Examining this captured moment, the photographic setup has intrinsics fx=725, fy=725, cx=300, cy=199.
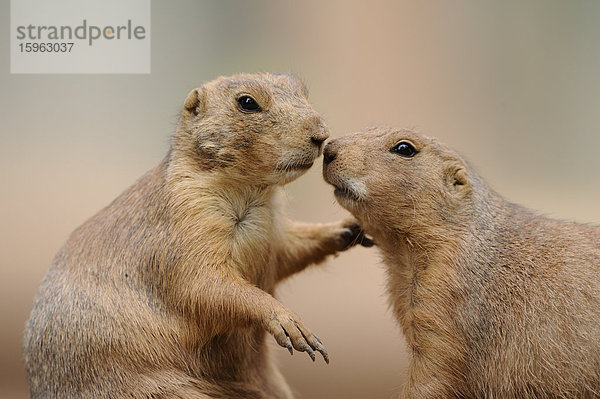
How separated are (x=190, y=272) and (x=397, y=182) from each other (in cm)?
102

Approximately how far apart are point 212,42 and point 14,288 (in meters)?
2.37

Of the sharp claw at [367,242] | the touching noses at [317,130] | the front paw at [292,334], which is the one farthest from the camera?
the sharp claw at [367,242]

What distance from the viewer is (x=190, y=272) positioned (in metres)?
3.23

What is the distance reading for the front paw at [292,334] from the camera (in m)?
2.98

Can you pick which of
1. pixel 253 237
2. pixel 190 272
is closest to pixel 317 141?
pixel 253 237

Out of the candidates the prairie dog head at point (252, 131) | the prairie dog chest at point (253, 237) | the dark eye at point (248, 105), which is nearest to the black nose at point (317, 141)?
the prairie dog head at point (252, 131)

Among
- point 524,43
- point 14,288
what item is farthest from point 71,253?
point 524,43

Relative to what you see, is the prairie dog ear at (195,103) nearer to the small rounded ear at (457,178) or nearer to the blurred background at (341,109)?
the small rounded ear at (457,178)

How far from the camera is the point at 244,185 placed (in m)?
3.41

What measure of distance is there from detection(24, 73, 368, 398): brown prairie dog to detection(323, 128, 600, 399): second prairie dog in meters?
0.37

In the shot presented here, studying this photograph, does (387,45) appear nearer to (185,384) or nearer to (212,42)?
(212,42)

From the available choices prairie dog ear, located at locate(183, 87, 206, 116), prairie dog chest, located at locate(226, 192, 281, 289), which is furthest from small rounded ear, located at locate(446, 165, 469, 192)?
prairie dog ear, located at locate(183, 87, 206, 116)

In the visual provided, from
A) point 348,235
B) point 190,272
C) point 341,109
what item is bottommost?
point 190,272

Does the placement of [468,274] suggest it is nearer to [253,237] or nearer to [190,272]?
[253,237]
